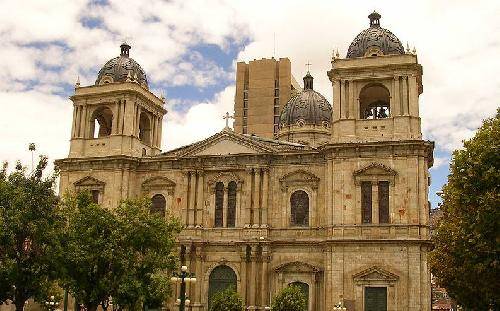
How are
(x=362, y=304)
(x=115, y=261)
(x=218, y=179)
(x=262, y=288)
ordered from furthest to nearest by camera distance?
(x=218, y=179) < (x=262, y=288) < (x=362, y=304) < (x=115, y=261)

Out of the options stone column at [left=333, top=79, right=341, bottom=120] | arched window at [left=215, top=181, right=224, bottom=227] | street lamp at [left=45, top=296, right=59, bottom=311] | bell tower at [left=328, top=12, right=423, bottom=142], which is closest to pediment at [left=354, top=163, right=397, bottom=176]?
bell tower at [left=328, top=12, right=423, bottom=142]

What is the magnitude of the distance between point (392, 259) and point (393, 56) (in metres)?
12.4

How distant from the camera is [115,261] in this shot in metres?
30.5

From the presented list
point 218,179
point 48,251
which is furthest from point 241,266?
point 48,251

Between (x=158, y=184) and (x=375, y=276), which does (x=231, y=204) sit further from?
(x=375, y=276)

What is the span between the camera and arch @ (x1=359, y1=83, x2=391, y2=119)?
142 ft

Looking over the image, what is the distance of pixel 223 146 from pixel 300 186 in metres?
6.17

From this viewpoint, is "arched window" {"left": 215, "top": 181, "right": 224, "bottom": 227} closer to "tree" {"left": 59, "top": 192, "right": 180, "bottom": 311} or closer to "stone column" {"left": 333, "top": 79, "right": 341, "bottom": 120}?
"stone column" {"left": 333, "top": 79, "right": 341, "bottom": 120}

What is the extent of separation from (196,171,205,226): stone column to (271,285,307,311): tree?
8628mm

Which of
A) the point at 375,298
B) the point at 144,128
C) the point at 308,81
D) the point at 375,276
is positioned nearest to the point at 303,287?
the point at 375,298

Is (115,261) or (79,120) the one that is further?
(79,120)

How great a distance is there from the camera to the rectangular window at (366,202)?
39062mm

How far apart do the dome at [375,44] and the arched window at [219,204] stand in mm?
11982

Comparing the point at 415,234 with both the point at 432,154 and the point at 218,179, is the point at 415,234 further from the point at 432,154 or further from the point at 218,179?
the point at 218,179
